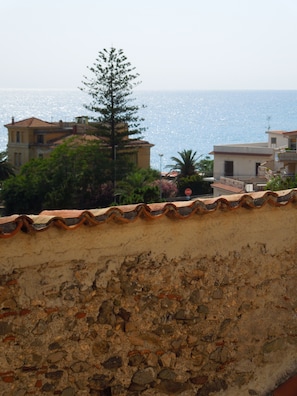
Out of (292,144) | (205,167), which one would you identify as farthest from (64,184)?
(205,167)

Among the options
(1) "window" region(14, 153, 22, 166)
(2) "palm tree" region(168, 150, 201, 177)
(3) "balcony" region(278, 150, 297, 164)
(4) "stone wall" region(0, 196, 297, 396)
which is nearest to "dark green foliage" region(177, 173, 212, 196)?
(2) "palm tree" region(168, 150, 201, 177)

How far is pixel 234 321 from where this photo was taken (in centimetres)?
393

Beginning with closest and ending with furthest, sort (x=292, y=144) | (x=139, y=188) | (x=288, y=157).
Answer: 1. (x=288, y=157)
2. (x=139, y=188)
3. (x=292, y=144)

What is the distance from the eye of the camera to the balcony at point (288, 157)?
4012 cm

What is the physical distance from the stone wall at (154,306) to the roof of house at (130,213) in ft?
0.11

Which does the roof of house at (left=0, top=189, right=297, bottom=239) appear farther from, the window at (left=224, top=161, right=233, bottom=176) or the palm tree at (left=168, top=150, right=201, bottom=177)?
the palm tree at (left=168, top=150, right=201, bottom=177)

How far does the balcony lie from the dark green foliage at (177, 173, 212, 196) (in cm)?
1092

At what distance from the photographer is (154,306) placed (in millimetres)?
3717

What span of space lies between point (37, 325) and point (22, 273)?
237 mm

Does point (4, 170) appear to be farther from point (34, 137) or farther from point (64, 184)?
point (34, 137)

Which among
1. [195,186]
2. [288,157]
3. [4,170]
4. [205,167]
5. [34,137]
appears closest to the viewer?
[288,157]

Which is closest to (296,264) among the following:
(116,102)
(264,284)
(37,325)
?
(264,284)

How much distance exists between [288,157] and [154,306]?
3727 centimetres

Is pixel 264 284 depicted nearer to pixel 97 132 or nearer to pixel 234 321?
pixel 234 321
